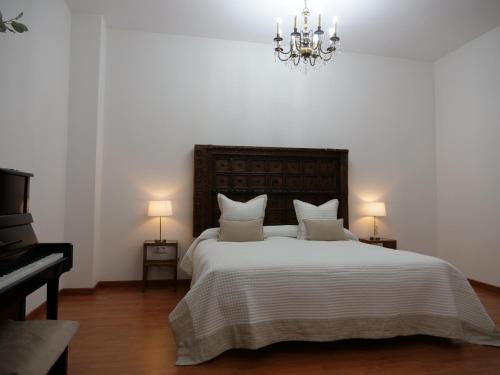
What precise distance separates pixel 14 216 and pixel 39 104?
169 centimetres

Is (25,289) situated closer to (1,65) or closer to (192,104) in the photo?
(1,65)

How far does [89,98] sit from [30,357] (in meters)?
3.20

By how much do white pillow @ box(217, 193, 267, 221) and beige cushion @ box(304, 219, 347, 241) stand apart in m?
0.57

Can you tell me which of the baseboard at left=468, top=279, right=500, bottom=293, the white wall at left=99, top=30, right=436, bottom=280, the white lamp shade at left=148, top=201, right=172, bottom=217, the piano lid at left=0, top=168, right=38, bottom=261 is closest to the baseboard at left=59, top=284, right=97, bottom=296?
the white wall at left=99, top=30, right=436, bottom=280

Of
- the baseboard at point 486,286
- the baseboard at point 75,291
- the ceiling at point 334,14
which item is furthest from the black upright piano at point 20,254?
the baseboard at point 486,286

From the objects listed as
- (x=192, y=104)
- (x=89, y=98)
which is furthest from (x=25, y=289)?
(x=192, y=104)

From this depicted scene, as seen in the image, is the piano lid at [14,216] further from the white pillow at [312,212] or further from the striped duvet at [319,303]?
the white pillow at [312,212]

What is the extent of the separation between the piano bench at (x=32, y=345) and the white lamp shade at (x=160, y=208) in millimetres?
2250

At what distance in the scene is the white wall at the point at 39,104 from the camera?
2325 millimetres

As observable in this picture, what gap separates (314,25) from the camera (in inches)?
153

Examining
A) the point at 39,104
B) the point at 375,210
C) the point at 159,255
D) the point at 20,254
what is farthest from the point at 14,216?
the point at 375,210

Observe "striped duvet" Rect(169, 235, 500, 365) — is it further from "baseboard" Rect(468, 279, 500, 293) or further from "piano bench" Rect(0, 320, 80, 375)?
"baseboard" Rect(468, 279, 500, 293)

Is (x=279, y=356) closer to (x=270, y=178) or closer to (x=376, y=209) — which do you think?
(x=270, y=178)

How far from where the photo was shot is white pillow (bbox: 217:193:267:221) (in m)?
3.64
